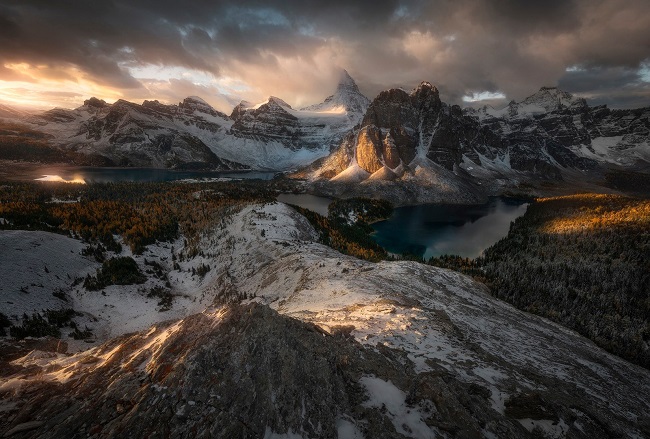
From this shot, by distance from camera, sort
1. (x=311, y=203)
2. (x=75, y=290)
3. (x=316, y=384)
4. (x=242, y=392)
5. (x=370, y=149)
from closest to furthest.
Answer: (x=242, y=392) < (x=316, y=384) < (x=75, y=290) < (x=311, y=203) < (x=370, y=149)

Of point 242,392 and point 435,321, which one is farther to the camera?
point 435,321

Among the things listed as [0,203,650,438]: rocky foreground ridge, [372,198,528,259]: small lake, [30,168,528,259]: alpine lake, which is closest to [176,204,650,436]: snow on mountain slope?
[0,203,650,438]: rocky foreground ridge

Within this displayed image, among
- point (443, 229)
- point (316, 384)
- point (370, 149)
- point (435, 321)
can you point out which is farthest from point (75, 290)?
point (370, 149)

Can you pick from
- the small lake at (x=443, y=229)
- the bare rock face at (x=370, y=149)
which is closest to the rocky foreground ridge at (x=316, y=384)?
the small lake at (x=443, y=229)

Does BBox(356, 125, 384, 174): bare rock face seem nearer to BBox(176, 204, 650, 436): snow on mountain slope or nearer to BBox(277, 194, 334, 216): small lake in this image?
BBox(277, 194, 334, 216): small lake

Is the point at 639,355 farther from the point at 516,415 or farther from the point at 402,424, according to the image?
the point at 402,424

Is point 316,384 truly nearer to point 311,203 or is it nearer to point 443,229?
point 443,229

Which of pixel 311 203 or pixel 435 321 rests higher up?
pixel 435 321

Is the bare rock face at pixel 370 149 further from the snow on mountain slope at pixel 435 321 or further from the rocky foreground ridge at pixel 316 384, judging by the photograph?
the rocky foreground ridge at pixel 316 384

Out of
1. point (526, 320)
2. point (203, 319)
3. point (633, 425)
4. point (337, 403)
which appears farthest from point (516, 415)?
point (526, 320)
